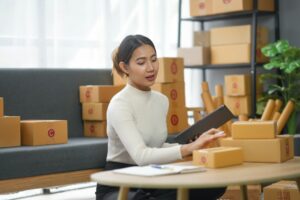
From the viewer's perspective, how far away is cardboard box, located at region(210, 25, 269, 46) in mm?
5227

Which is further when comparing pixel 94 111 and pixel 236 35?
pixel 236 35

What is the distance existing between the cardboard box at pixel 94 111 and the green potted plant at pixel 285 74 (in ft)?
5.46

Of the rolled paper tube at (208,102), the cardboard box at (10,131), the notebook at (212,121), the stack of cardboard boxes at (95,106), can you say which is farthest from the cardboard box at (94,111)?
the notebook at (212,121)

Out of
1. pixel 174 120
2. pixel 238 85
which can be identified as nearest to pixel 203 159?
pixel 174 120

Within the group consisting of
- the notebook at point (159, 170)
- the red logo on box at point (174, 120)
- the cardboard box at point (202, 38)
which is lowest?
the notebook at point (159, 170)

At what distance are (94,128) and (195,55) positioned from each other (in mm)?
1820

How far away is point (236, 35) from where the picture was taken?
5.28 metres

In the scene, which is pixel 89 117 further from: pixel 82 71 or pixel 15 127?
pixel 15 127

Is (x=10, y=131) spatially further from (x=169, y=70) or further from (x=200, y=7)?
(x=200, y=7)

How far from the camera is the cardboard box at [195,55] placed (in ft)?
17.9

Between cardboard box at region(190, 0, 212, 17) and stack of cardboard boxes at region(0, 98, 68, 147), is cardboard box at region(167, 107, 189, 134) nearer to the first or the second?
stack of cardboard boxes at region(0, 98, 68, 147)

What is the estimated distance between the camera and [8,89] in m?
3.66

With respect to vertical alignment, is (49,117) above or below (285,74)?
below

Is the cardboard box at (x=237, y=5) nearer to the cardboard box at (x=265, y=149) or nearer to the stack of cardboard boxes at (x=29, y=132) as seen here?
the stack of cardboard boxes at (x=29, y=132)
